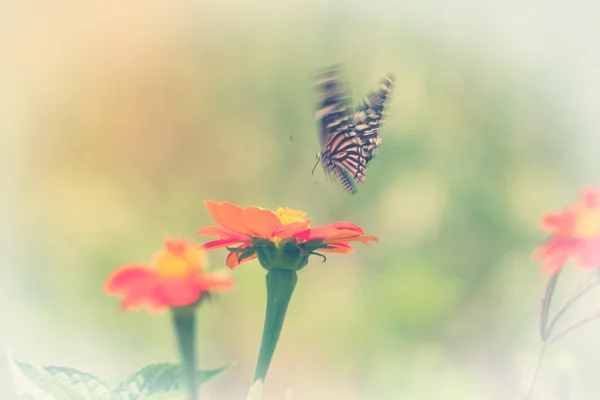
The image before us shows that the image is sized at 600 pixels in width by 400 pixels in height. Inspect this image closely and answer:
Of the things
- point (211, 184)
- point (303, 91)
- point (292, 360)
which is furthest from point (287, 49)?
point (292, 360)

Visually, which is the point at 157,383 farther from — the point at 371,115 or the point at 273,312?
the point at 371,115

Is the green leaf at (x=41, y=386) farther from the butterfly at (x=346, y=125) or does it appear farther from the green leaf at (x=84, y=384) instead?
the butterfly at (x=346, y=125)

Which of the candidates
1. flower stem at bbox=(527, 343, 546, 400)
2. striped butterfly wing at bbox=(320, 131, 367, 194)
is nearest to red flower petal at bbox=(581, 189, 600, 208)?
flower stem at bbox=(527, 343, 546, 400)

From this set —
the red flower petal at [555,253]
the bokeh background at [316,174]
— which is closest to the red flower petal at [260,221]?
the bokeh background at [316,174]

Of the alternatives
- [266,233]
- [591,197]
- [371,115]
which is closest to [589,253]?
[591,197]

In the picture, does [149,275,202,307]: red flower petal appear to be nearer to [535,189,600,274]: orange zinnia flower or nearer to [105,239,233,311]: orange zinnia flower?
[105,239,233,311]: orange zinnia flower
